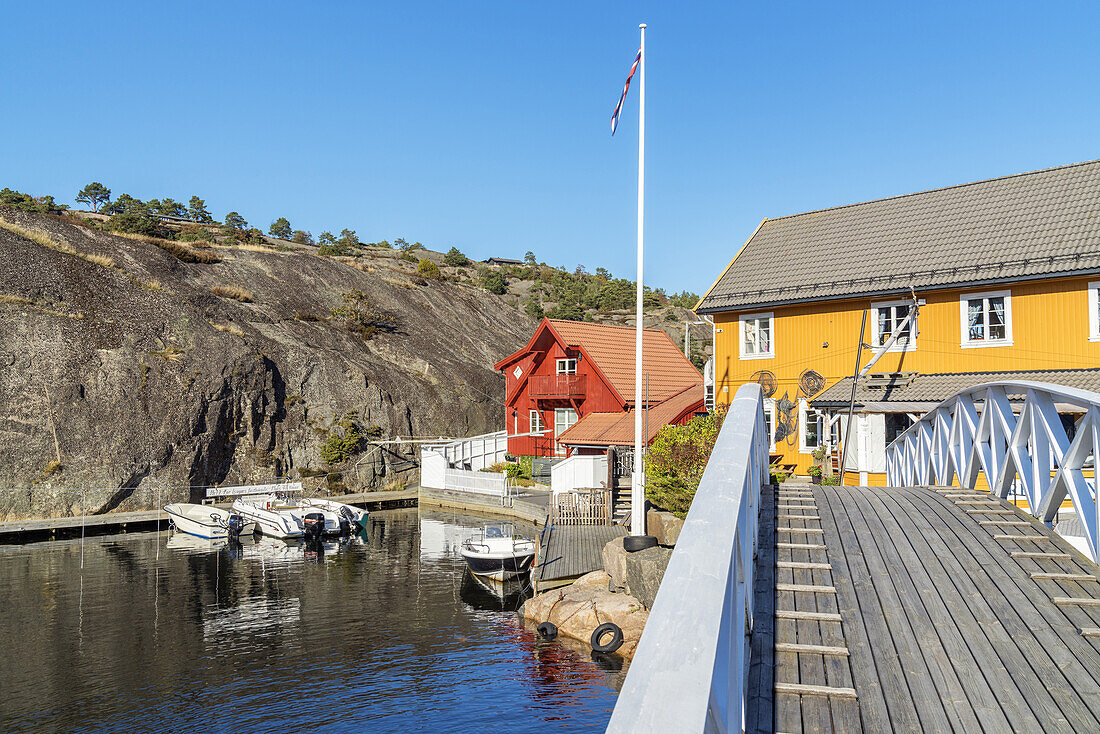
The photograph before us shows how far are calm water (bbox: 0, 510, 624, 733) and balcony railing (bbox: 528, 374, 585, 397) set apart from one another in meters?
15.7

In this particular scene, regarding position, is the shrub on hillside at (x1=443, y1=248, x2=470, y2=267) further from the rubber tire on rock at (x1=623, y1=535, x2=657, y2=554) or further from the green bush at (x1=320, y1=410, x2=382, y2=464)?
the rubber tire on rock at (x1=623, y1=535, x2=657, y2=554)

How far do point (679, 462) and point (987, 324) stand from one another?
10.6 metres

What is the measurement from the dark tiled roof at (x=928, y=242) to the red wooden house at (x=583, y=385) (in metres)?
10.3

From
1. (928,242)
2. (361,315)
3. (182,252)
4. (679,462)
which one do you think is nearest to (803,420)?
(679,462)

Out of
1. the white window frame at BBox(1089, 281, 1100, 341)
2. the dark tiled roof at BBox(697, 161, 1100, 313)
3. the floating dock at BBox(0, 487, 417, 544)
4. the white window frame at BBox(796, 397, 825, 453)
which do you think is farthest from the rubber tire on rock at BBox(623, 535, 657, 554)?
the floating dock at BBox(0, 487, 417, 544)

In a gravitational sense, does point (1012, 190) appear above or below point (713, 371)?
above

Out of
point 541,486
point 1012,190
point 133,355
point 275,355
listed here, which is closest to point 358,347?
point 275,355

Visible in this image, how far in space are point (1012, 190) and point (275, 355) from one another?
143 feet

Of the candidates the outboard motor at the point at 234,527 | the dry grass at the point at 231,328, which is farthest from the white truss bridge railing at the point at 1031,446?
the dry grass at the point at 231,328

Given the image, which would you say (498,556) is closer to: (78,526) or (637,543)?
(637,543)

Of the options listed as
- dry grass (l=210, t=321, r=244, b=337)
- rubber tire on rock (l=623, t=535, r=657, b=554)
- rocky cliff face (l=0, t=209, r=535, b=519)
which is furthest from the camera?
dry grass (l=210, t=321, r=244, b=337)

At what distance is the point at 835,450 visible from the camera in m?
25.8

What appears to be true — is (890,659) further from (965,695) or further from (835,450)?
(835,450)

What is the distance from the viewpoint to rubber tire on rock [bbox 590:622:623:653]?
1900cm
